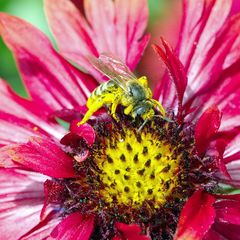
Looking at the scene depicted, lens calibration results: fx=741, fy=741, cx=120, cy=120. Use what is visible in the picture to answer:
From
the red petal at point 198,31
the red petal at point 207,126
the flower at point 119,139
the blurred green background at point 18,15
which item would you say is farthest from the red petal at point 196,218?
the blurred green background at point 18,15

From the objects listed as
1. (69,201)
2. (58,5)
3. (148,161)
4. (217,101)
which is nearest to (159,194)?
(148,161)

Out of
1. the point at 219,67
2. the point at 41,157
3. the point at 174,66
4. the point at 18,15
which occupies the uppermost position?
the point at 18,15

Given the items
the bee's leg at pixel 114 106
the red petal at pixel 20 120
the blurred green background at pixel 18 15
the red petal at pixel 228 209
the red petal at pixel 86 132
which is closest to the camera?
the red petal at pixel 228 209

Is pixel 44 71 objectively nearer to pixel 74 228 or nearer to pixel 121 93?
pixel 121 93

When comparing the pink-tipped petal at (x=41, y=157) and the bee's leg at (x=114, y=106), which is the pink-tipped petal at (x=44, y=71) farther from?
the pink-tipped petal at (x=41, y=157)

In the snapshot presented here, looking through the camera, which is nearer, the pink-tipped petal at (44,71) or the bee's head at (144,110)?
the bee's head at (144,110)

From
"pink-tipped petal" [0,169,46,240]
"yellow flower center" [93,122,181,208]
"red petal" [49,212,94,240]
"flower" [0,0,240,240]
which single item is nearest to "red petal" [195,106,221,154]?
"flower" [0,0,240,240]

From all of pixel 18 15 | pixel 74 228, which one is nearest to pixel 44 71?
pixel 74 228

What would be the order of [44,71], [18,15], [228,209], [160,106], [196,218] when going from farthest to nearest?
[18,15] < [44,71] < [160,106] < [228,209] < [196,218]

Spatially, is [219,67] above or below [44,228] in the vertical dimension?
above
